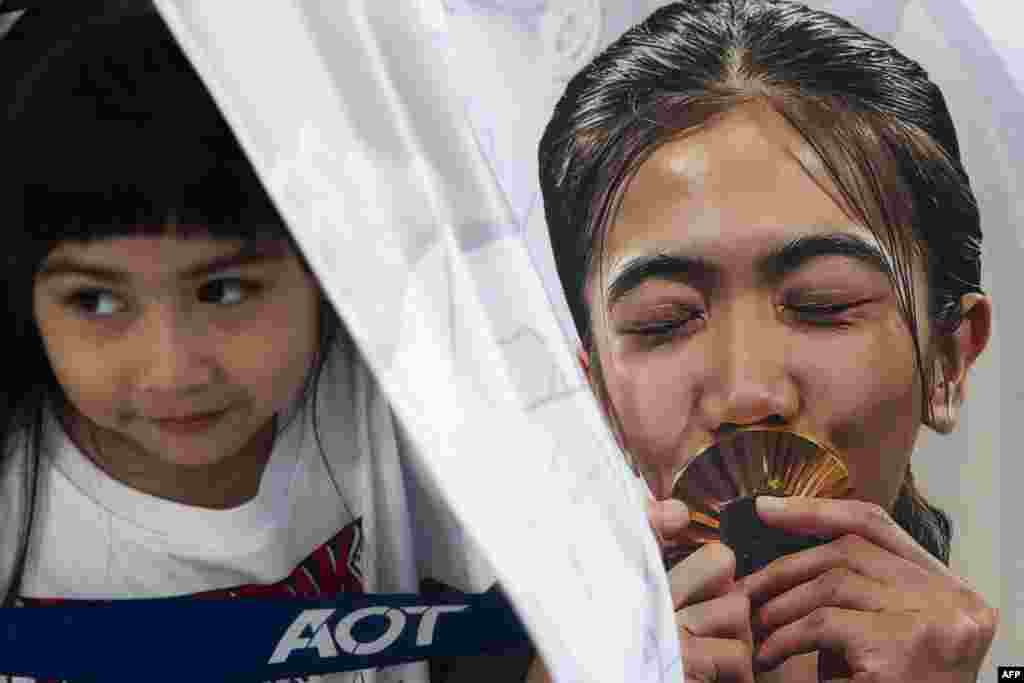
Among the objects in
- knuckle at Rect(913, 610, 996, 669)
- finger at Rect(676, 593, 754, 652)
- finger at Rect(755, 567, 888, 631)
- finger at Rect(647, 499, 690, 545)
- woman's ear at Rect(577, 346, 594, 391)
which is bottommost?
knuckle at Rect(913, 610, 996, 669)

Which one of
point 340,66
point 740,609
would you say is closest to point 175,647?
point 340,66

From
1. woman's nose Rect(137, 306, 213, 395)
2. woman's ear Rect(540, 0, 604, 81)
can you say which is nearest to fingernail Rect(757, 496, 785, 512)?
woman's ear Rect(540, 0, 604, 81)

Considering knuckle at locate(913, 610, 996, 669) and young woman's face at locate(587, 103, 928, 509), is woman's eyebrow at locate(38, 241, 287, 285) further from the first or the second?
knuckle at locate(913, 610, 996, 669)

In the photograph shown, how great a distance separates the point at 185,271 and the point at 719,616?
23.6 inches

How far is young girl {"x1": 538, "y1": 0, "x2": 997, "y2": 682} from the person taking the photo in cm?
110

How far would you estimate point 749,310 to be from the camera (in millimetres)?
1104

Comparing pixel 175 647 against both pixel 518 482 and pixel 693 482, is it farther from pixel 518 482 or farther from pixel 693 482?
pixel 693 482

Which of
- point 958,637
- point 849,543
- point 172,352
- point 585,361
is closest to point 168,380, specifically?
point 172,352

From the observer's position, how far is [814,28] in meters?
1.11

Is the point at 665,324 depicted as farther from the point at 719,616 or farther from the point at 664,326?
the point at 719,616

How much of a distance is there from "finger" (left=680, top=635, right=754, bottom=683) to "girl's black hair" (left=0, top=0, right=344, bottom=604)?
1.92 feet

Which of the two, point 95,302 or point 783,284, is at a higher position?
point 95,302

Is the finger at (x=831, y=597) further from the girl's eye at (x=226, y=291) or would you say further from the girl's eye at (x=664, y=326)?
the girl's eye at (x=226, y=291)

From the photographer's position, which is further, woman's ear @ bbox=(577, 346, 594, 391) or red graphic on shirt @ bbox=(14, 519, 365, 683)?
woman's ear @ bbox=(577, 346, 594, 391)
